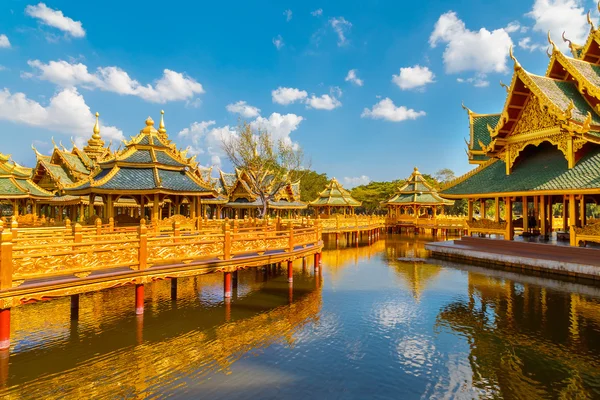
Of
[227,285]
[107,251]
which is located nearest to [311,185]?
[227,285]

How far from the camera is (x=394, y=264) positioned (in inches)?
734

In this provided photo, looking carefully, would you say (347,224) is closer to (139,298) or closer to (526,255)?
(526,255)

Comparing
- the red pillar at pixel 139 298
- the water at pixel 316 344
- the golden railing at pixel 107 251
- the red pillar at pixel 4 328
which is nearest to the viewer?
the water at pixel 316 344

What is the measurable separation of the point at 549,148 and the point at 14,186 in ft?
117

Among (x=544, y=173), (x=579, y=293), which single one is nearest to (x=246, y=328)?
(x=579, y=293)

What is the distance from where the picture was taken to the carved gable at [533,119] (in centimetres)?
1673

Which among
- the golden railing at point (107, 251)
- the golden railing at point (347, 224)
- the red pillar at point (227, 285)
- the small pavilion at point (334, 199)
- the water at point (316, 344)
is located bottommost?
the water at point (316, 344)

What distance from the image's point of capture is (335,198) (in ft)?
141

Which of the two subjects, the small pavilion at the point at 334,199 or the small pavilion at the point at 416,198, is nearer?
the small pavilion at the point at 416,198

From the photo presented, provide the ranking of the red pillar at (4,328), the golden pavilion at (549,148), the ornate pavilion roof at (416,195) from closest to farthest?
the red pillar at (4,328) → the golden pavilion at (549,148) → the ornate pavilion roof at (416,195)

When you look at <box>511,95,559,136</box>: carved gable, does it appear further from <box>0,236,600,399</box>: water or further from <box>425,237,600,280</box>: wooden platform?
<box>0,236,600,399</box>: water

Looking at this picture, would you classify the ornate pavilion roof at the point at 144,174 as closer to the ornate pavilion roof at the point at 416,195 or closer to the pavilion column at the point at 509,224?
the pavilion column at the point at 509,224

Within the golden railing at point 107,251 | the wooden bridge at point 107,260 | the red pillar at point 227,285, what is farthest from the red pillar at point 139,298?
the red pillar at point 227,285

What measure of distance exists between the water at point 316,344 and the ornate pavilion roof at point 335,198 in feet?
96.4
